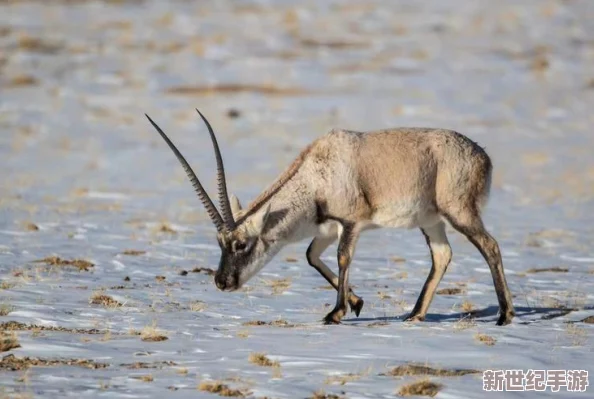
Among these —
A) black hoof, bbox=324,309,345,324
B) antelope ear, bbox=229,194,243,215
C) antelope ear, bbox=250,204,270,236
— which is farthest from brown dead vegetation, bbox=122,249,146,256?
black hoof, bbox=324,309,345,324

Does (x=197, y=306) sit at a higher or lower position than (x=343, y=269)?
lower

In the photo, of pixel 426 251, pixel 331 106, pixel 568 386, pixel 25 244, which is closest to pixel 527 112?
pixel 331 106

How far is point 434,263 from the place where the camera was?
11008 millimetres

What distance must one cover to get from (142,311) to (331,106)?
20696 mm

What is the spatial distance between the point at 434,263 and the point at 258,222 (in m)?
1.78

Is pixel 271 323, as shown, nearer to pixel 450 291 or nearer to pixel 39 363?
pixel 39 363

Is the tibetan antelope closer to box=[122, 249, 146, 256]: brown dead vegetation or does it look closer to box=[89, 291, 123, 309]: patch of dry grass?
box=[89, 291, 123, 309]: patch of dry grass

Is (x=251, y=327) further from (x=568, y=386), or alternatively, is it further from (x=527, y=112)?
(x=527, y=112)

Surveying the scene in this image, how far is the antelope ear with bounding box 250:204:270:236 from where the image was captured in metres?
10.4

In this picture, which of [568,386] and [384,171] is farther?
[384,171]

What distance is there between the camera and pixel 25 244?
14508 mm

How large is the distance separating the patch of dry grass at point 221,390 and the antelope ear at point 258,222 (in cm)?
303

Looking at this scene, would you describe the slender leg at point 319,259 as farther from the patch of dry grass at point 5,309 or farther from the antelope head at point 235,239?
the patch of dry grass at point 5,309

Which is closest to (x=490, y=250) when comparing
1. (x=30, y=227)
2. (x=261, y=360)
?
(x=261, y=360)
